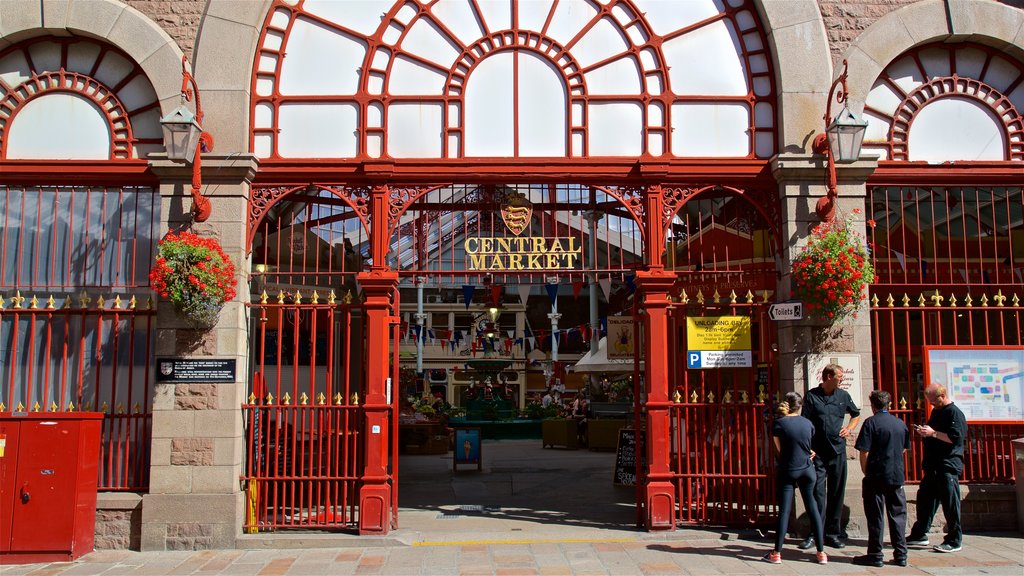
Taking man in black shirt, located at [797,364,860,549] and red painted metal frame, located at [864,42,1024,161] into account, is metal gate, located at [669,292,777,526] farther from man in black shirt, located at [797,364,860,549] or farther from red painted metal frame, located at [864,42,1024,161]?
red painted metal frame, located at [864,42,1024,161]

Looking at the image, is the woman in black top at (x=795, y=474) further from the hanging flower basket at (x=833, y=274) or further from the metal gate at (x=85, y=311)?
the metal gate at (x=85, y=311)

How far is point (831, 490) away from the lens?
28.8ft

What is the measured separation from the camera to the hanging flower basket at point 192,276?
29.3ft

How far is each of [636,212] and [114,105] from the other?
6.18 meters

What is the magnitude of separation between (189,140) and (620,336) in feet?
30.8

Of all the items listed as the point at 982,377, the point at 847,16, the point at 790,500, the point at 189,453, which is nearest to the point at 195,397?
the point at 189,453

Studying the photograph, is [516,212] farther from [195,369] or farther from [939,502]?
A: [939,502]

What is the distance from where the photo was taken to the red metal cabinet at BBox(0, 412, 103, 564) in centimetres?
848

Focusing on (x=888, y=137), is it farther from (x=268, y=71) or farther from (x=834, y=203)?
(x=268, y=71)

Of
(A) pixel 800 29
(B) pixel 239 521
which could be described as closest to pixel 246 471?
(B) pixel 239 521

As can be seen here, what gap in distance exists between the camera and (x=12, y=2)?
9.86 m

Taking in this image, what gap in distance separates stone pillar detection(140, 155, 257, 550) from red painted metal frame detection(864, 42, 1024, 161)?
7469 mm

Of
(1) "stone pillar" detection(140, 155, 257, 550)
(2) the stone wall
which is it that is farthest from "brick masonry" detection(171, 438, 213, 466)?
(2) the stone wall

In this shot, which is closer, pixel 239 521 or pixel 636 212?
pixel 239 521
